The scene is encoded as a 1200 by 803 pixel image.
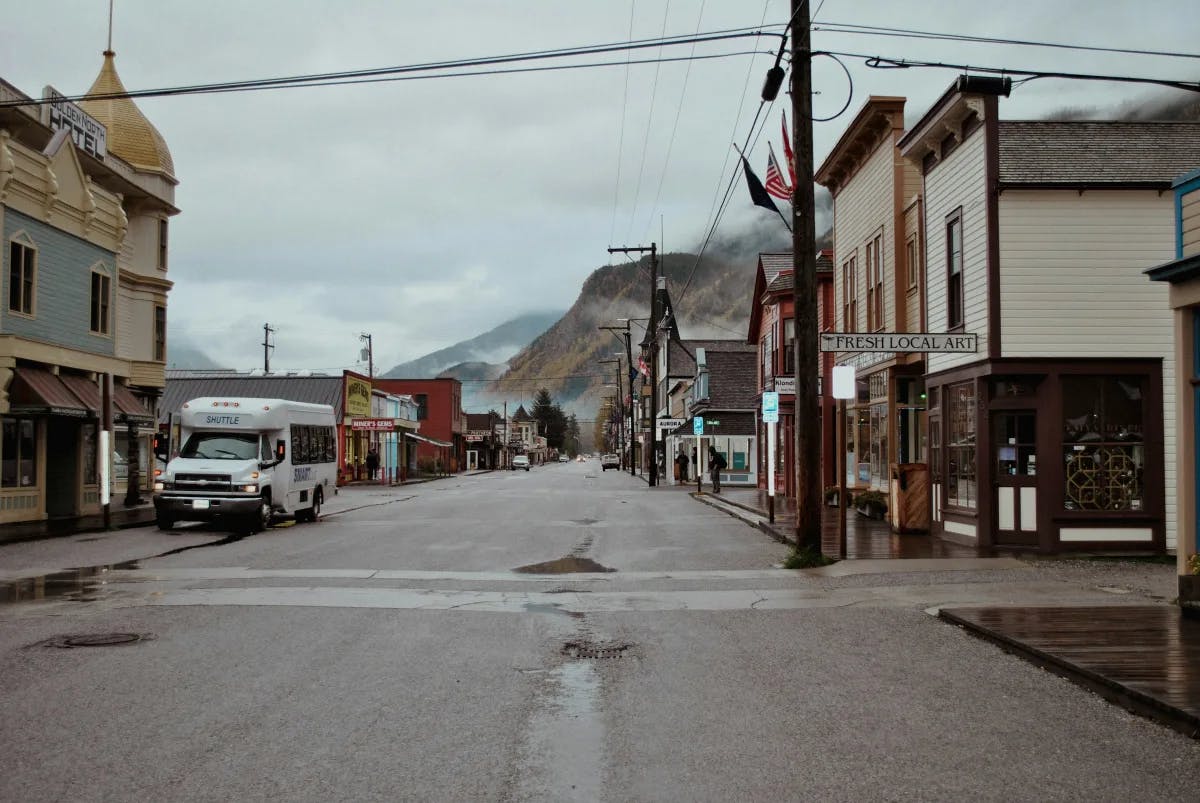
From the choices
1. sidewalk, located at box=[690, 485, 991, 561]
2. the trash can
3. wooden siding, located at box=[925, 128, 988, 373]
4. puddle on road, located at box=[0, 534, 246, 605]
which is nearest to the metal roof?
wooden siding, located at box=[925, 128, 988, 373]

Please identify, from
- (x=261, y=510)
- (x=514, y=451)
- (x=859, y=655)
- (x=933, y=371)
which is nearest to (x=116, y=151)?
(x=261, y=510)

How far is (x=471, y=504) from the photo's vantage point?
110ft

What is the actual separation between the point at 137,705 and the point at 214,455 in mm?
16638

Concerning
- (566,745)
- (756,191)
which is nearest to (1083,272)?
(756,191)

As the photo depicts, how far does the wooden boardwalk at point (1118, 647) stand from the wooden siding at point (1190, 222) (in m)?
3.66

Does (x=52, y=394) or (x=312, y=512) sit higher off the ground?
(x=52, y=394)

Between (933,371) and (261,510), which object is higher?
(933,371)

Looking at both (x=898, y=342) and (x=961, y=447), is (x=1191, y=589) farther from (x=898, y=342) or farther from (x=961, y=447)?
(x=961, y=447)

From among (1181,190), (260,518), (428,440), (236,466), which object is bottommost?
(260,518)

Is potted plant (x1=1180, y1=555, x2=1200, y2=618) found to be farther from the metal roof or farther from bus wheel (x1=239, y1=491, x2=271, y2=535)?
bus wheel (x1=239, y1=491, x2=271, y2=535)

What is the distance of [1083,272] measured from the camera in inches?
701

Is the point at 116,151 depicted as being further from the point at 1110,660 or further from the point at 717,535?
the point at 1110,660

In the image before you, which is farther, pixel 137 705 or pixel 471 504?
pixel 471 504

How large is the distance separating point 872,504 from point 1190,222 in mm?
14249
